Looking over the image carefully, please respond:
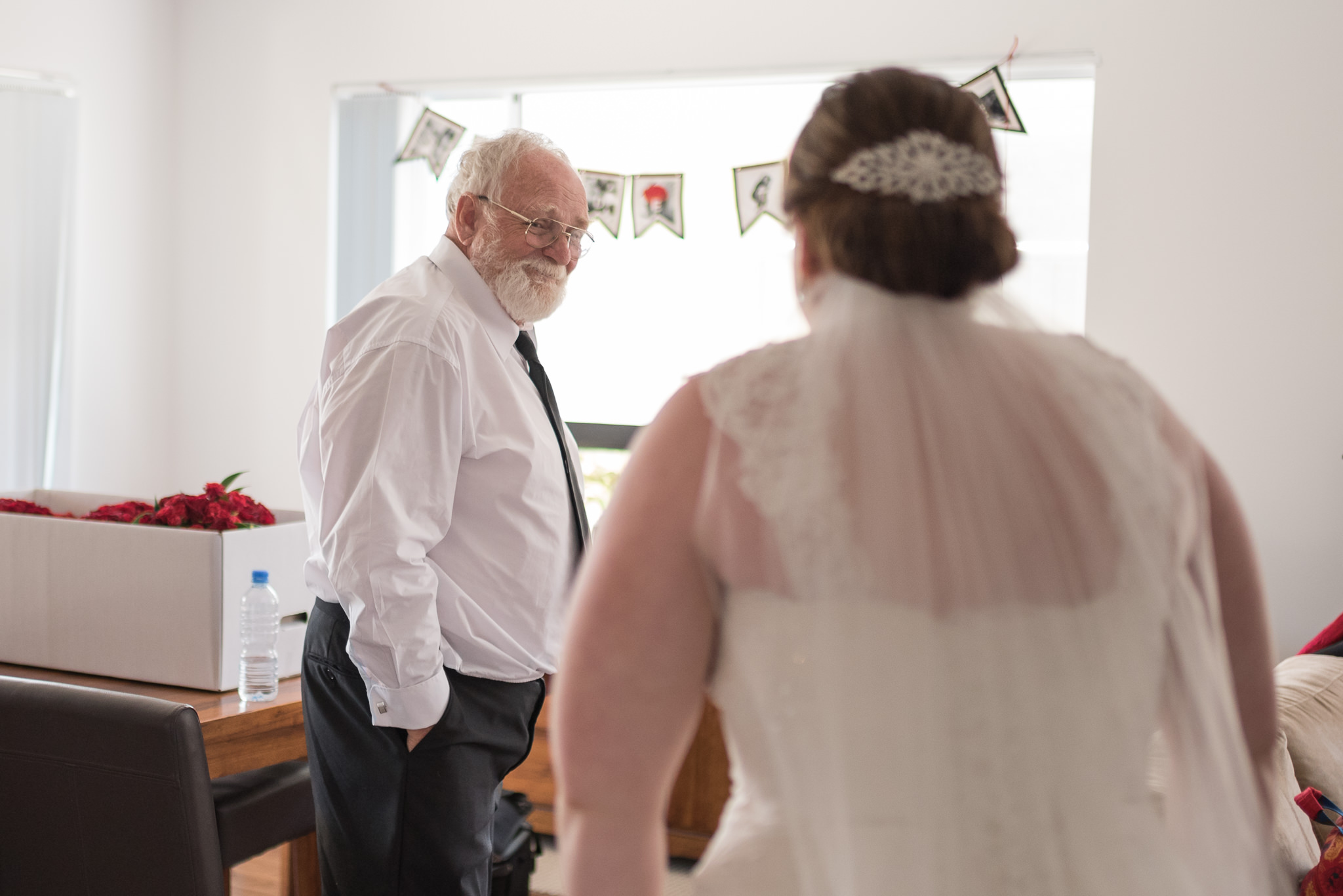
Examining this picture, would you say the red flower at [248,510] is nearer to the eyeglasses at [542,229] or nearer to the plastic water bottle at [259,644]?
the plastic water bottle at [259,644]

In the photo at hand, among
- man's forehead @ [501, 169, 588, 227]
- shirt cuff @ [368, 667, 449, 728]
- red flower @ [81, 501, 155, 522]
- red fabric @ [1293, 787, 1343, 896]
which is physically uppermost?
man's forehead @ [501, 169, 588, 227]

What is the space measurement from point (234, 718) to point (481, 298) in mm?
810

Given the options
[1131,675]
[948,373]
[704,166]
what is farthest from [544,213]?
[704,166]

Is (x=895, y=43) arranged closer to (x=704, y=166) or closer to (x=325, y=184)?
(x=704, y=166)

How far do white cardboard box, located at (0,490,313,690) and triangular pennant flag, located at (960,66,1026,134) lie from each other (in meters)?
2.19

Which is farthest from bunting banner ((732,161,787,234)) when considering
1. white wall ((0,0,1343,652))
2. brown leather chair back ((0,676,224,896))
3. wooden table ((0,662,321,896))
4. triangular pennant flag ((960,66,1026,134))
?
brown leather chair back ((0,676,224,896))

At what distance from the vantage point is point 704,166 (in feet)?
11.8

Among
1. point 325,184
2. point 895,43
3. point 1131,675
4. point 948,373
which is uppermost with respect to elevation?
point 895,43

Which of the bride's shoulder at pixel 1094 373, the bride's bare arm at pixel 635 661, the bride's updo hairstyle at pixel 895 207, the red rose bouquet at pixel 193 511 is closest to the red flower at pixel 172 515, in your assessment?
the red rose bouquet at pixel 193 511

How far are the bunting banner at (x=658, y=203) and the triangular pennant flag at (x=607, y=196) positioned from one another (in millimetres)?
50

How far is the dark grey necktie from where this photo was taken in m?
1.85

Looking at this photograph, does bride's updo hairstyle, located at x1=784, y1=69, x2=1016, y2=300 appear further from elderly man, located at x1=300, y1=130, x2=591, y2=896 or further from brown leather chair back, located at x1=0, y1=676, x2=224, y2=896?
brown leather chair back, located at x1=0, y1=676, x2=224, y2=896

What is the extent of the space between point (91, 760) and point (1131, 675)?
54.5 inches

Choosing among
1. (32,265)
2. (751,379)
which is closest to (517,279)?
(751,379)
